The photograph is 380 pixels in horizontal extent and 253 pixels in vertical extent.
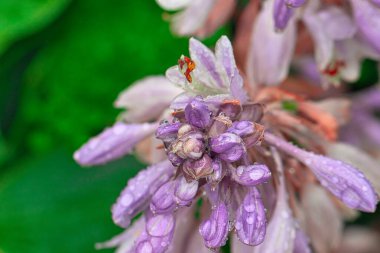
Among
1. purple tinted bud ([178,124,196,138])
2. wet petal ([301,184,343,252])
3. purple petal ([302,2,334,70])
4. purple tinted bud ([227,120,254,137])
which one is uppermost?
purple tinted bud ([178,124,196,138])

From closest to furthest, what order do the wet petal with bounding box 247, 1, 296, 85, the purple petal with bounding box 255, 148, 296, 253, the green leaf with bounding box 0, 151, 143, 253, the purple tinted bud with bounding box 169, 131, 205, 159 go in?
1. the purple tinted bud with bounding box 169, 131, 205, 159
2. the purple petal with bounding box 255, 148, 296, 253
3. the wet petal with bounding box 247, 1, 296, 85
4. the green leaf with bounding box 0, 151, 143, 253

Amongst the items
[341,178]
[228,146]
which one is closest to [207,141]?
[228,146]

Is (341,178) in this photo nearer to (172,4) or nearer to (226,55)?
(226,55)

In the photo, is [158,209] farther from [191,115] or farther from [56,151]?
[56,151]

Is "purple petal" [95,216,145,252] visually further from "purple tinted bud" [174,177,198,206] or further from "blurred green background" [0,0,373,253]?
"blurred green background" [0,0,373,253]

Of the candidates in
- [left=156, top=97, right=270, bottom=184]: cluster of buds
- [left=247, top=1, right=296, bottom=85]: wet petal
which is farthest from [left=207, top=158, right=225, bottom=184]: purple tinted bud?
[left=247, top=1, right=296, bottom=85]: wet petal

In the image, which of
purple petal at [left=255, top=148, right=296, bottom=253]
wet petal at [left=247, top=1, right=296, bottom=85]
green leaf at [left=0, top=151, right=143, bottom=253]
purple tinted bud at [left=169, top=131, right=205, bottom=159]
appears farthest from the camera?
green leaf at [left=0, top=151, right=143, bottom=253]

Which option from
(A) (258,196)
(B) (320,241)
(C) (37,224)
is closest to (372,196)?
(A) (258,196)

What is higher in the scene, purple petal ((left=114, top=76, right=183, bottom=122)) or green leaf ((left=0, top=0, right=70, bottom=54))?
green leaf ((left=0, top=0, right=70, bottom=54))
